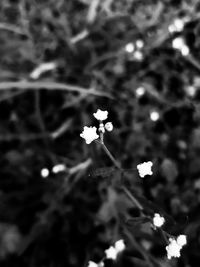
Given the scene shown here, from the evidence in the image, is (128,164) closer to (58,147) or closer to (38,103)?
(58,147)

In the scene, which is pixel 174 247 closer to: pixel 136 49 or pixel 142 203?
pixel 142 203

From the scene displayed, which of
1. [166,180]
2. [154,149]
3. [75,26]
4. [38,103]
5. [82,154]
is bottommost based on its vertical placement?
[166,180]

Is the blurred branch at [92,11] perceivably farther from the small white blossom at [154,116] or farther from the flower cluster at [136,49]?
the small white blossom at [154,116]

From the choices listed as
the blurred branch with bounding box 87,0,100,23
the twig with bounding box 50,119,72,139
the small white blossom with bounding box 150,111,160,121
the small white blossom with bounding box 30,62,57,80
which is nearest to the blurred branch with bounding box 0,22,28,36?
the small white blossom with bounding box 30,62,57,80

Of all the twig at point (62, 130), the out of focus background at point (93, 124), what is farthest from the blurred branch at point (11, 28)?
the twig at point (62, 130)

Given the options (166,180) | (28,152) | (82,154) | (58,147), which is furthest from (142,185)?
(28,152)

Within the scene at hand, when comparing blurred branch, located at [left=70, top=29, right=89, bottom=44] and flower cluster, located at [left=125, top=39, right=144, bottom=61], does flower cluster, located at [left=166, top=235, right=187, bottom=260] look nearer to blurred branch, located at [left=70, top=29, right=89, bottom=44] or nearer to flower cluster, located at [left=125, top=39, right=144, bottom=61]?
flower cluster, located at [left=125, top=39, right=144, bottom=61]

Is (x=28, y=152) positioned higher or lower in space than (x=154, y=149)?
higher

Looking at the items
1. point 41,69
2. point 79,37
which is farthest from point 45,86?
point 79,37

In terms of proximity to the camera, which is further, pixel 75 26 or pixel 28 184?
pixel 75 26
